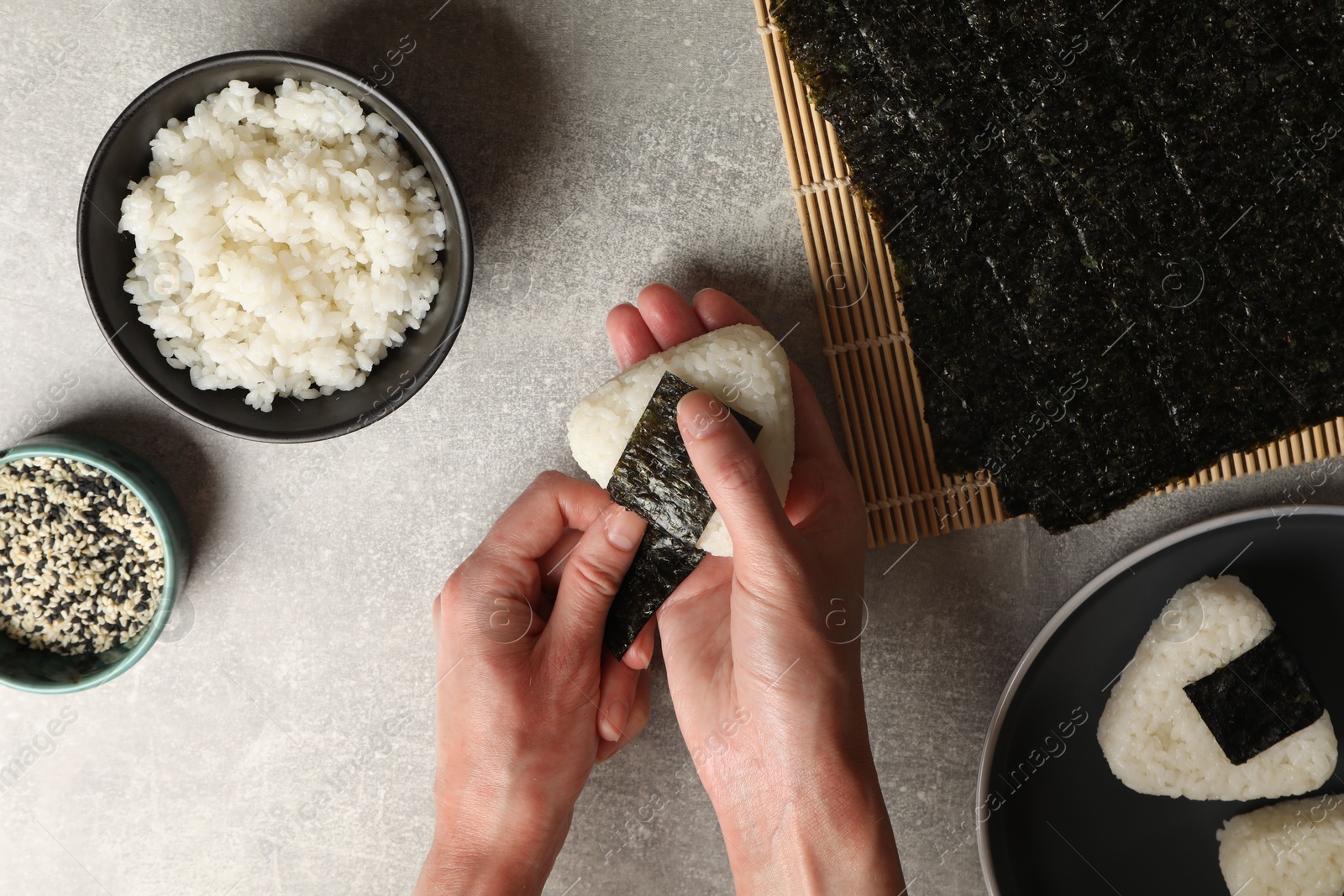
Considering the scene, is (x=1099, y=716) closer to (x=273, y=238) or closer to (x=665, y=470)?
(x=665, y=470)

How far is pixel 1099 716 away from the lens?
6.53ft

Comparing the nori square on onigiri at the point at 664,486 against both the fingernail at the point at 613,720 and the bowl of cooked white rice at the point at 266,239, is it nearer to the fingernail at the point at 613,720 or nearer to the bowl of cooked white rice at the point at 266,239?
the fingernail at the point at 613,720

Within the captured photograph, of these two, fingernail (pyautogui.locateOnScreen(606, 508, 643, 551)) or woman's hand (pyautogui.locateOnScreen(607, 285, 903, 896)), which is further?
fingernail (pyautogui.locateOnScreen(606, 508, 643, 551))

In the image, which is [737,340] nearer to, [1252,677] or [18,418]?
[1252,677]

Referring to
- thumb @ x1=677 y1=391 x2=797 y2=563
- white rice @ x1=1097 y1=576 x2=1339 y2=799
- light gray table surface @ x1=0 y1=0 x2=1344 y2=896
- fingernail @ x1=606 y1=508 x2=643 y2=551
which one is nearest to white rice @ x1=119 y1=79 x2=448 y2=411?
light gray table surface @ x1=0 y1=0 x2=1344 y2=896

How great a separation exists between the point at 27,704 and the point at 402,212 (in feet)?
5.32

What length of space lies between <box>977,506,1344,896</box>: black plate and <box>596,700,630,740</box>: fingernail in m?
0.89

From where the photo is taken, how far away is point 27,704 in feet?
6.68

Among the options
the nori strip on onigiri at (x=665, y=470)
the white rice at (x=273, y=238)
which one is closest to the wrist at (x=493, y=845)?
the nori strip on onigiri at (x=665, y=470)

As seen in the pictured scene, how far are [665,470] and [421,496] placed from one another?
79cm

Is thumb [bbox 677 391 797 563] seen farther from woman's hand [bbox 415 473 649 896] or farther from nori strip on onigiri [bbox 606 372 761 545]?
woman's hand [bbox 415 473 649 896]

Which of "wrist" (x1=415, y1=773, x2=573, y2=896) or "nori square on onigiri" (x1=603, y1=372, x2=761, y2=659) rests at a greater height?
"nori square on onigiri" (x1=603, y1=372, x2=761, y2=659)

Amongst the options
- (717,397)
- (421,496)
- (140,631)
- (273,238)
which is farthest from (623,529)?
(140,631)

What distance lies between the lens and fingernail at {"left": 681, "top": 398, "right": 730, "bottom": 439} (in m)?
1.42
